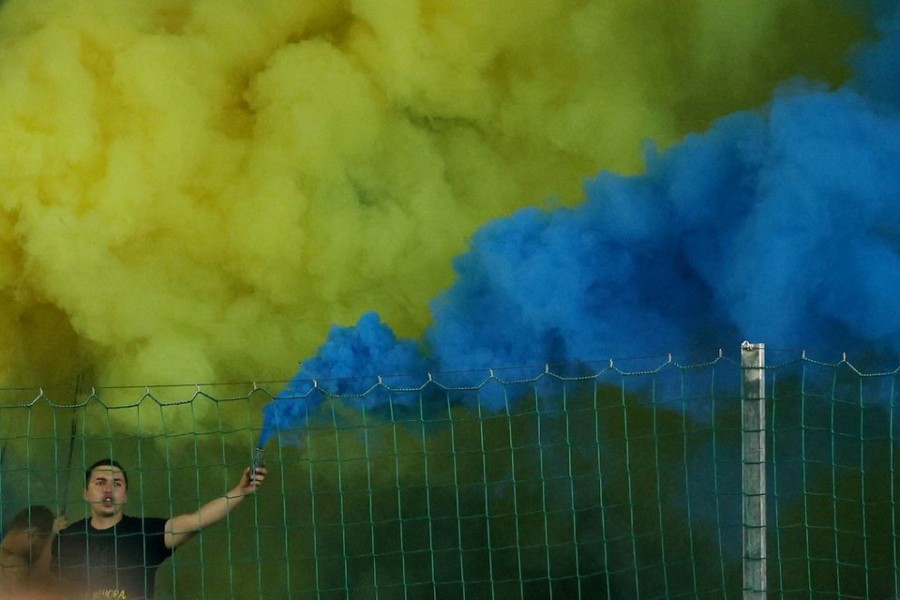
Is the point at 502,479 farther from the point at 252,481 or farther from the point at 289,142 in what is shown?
the point at 289,142

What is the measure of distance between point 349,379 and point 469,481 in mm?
636

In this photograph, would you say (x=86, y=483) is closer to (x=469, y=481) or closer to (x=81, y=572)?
(x=81, y=572)

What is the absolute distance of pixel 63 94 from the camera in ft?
20.1

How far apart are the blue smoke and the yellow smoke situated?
11 centimetres

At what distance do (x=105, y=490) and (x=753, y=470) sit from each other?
2408 millimetres

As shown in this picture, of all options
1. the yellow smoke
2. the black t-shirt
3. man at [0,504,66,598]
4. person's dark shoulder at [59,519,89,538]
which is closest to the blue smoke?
the yellow smoke

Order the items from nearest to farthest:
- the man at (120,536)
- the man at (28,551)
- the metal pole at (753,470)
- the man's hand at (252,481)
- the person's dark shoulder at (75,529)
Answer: the metal pole at (753,470)
the man's hand at (252,481)
the man at (120,536)
the person's dark shoulder at (75,529)
the man at (28,551)

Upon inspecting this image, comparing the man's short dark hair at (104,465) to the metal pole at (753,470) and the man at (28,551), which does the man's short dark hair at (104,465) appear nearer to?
the man at (28,551)

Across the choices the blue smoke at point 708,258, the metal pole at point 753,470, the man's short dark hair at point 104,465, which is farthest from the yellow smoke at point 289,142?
the metal pole at point 753,470

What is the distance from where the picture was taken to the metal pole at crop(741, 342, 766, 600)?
4.99 m

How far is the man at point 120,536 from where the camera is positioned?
5.63 metres

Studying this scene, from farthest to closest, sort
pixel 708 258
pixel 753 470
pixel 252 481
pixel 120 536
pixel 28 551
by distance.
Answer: pixel 28 551 < pixel 708 258 < pixel 120 536 < pixel 252 481 < pixel 753 470

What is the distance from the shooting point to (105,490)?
569 cm

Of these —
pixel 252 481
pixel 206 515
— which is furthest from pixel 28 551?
pixel 252 481
